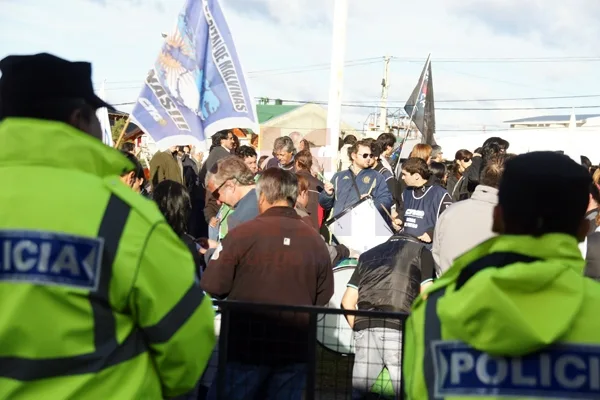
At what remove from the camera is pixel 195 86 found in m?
8.41

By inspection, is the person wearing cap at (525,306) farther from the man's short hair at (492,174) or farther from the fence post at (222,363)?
the man's short hair at (492,174)

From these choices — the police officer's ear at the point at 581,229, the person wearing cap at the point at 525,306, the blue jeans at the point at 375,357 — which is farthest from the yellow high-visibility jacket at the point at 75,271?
the blue jeans at the point at 375,357

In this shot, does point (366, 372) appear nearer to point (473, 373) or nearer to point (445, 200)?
point (473, 373)

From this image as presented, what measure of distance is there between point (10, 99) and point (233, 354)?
2672mm

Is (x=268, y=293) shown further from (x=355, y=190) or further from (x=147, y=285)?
(x=355, y=190)

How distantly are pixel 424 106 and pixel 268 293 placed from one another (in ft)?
32.7

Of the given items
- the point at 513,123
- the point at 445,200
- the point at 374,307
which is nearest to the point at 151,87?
the point at 445,200

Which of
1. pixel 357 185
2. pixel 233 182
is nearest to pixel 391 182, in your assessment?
pixel 357 185

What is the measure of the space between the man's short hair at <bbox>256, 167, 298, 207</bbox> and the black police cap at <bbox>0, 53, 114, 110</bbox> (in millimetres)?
2590

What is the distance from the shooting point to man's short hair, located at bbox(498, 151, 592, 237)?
7.15ft

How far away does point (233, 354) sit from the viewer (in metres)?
4.80

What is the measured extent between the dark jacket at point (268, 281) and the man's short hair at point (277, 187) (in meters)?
0.10

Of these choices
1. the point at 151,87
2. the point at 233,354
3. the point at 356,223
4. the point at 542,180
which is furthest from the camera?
the point at 151,87

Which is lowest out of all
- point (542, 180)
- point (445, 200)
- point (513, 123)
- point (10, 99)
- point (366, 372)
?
point (366, 372)
